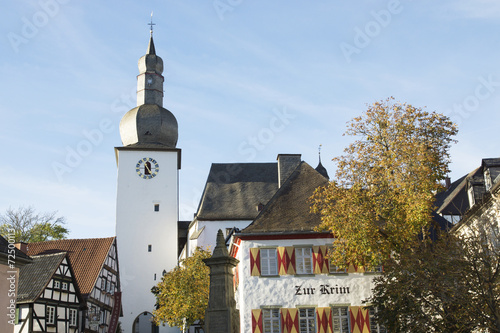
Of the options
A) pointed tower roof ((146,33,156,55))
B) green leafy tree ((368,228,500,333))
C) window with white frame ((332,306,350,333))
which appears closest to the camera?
green leafy tree ((368,228,500,333))

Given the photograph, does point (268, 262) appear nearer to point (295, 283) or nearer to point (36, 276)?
point (295, 283)

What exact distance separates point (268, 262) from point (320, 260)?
2.21m

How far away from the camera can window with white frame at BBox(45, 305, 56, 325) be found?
2899 centimetres

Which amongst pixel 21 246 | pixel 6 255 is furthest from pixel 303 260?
pixel 21 246

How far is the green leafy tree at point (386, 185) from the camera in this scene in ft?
76.0

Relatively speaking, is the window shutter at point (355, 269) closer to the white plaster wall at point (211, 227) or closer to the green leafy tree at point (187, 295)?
the green leafy tree at point (187, 295)

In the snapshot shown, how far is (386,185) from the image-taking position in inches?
944

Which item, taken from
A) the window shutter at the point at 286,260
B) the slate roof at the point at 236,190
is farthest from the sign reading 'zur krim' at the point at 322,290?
the slate roof at the point at 236,190

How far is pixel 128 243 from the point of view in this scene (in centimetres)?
5084

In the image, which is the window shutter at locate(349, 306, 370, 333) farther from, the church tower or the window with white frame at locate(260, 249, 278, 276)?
the church tower

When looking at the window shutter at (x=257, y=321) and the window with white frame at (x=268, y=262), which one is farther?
the window with white frame at (x=268, y=262)

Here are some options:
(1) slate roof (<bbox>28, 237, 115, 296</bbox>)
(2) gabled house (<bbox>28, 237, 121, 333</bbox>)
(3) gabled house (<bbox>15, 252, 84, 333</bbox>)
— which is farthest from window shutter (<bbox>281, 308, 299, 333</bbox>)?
(1) slate roof (<bbox>28, 237, 115, 296</bbox>)

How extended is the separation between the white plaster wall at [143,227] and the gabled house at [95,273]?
921 cm

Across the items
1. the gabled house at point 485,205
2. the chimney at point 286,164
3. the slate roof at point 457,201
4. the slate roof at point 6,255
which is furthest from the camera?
the slate roof at point 457,201
